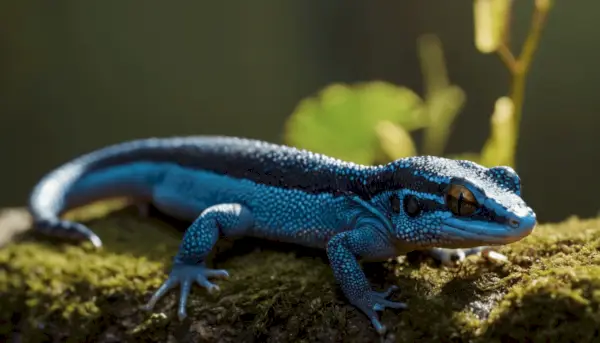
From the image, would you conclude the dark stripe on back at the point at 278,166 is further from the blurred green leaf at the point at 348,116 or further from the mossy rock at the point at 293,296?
the blurred green leaf at the point at 348,116

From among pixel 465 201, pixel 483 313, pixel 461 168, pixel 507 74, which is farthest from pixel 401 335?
pixel 507 74

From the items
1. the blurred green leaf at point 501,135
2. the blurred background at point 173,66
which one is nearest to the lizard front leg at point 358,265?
the blurred green leaf at point 501,135

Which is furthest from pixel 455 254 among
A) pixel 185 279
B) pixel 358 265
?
pixel 185 279

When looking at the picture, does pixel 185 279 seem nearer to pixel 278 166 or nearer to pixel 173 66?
pixel 278 166

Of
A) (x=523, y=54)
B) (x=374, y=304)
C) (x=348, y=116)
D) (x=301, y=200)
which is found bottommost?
(x=374, y=304)

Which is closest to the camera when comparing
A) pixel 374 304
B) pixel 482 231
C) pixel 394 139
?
pixel 482 231

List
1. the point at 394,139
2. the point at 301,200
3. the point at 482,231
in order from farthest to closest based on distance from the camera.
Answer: the point at 394,139
the point at 301,200
the point at 482,231

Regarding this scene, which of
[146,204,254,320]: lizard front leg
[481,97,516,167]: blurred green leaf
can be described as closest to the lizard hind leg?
[146,204,254,320]: lizard front leg

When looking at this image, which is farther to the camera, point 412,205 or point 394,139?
point 394,139
